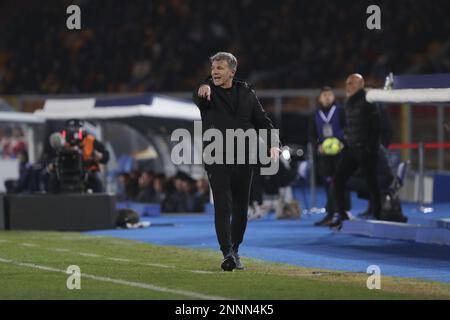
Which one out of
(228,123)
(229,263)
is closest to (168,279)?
(229,263)

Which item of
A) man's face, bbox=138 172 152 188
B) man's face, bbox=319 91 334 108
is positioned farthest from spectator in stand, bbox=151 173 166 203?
man's face, bbox=319 91 334 108

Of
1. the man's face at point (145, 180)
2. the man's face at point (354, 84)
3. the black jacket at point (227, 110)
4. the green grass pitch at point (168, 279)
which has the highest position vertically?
the man's face at point (354, 84)

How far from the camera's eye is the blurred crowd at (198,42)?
108 feet

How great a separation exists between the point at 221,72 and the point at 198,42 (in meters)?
25.2

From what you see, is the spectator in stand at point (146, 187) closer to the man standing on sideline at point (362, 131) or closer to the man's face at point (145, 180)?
the man's face at point (145, 180)

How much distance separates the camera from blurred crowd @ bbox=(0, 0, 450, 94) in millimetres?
32781

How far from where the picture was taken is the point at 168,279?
10594 mm

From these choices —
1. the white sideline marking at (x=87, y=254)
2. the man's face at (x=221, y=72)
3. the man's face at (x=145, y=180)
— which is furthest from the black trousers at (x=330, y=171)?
the man's face at (x=221, y=72)

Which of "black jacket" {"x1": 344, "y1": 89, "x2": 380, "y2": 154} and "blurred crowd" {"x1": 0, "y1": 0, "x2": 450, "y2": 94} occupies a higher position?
"blurred crowd" {"x1": 0, "y1": 0, "x2": 450, "y2": 94}

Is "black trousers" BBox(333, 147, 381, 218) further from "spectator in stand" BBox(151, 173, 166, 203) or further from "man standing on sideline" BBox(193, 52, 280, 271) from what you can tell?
"spectator in stand" BBox(151, 173, 166, 203)

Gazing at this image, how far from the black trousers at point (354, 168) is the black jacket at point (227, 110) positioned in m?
5.59

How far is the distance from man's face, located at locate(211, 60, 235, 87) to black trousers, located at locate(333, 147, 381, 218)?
19.2 ft

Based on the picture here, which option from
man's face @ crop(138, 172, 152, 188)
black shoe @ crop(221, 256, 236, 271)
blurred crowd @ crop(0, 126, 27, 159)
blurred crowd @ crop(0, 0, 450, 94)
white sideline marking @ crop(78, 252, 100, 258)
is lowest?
white sideline marking @ crop(78, 252, 100, 258)

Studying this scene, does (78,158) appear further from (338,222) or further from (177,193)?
(177,193)
